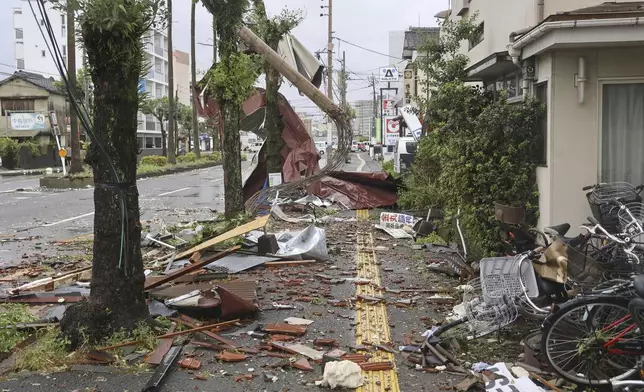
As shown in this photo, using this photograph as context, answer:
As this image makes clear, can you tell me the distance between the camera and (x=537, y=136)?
869 centimetres

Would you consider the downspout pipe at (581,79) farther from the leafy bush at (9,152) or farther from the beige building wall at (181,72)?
the beige building wall at (181,72)

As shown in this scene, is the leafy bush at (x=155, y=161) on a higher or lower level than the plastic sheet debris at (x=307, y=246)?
higher

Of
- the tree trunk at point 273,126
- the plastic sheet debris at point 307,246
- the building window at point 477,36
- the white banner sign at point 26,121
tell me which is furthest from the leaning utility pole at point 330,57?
the plastic sheet debris at point 307,246

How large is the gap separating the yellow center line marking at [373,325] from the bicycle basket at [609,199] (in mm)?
2807

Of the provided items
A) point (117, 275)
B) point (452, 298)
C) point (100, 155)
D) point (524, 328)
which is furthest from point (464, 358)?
point (100, 155)

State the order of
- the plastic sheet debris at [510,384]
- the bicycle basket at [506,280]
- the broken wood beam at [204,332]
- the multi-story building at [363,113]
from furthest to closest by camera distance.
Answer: the multi-story building at [363,113] → the broken wood beam at [204,332] → the bicycle basket at [506,280] → the plastic sheet debris at [510,384]

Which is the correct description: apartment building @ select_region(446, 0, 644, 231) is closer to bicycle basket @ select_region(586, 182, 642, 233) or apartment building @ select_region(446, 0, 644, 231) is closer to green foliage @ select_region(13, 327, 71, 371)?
bicycle basket @ select_region(586, 182, 642, 233)

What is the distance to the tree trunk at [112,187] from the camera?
17.1 feet

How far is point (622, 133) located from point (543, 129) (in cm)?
104

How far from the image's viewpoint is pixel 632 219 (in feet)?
19.3

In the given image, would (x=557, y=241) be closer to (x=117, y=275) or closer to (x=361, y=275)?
(x=361, y=275)

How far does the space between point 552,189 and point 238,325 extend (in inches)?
190

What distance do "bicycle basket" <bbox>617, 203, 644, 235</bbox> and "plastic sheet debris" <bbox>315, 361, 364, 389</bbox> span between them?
2838mm

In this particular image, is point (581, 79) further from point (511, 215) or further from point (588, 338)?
point (588, 338)
